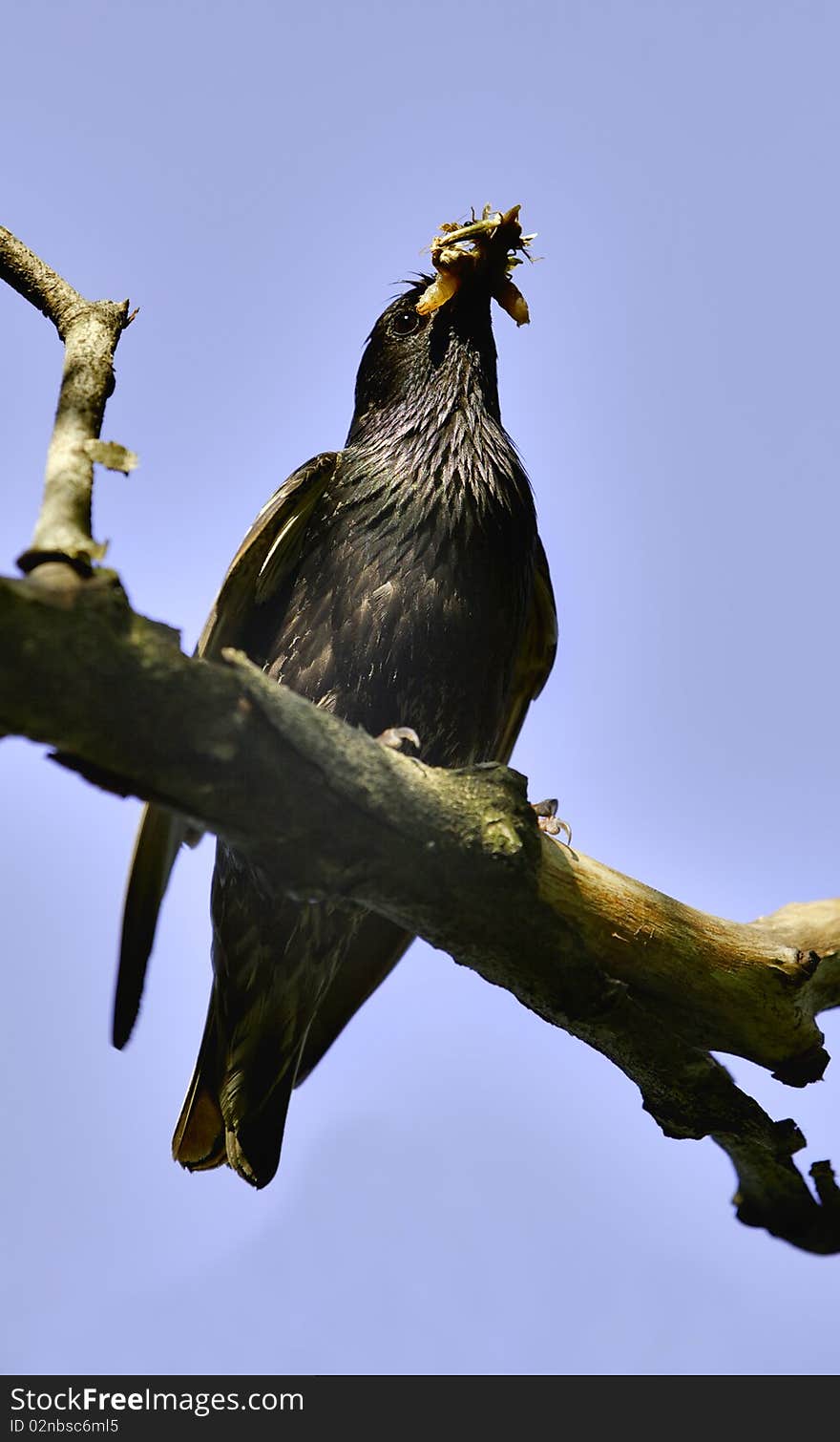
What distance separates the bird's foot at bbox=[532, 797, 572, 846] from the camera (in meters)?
3.68

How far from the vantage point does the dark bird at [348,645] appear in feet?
13.4

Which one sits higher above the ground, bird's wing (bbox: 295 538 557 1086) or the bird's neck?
the bird's neck

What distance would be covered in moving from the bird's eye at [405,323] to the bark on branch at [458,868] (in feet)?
6.51

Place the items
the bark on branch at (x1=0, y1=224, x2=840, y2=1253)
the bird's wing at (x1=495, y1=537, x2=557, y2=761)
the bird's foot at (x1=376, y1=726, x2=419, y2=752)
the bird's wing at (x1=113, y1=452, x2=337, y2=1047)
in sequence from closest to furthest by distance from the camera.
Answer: the bark on branch at (x1=0, y1=224, x2=840, y2=1253)
the bird's foot at (x1=376, y1=726, x2=419, y2=752)
the bird's wing at (x1=113, y1=452, x2=337, y2=1047)
the bird's wing at (x1=495, y1=537, x2=557, y2=761)

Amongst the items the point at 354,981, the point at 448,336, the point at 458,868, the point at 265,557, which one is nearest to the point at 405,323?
the point at 448,336

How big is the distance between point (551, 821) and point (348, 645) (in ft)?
2.92

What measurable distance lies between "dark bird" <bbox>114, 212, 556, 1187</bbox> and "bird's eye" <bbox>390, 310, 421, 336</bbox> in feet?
1.70

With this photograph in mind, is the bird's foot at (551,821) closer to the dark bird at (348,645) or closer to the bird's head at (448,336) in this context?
the dark bird at (348,645)

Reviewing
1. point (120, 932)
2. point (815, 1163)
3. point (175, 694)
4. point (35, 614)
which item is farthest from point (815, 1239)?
point (35, 614)

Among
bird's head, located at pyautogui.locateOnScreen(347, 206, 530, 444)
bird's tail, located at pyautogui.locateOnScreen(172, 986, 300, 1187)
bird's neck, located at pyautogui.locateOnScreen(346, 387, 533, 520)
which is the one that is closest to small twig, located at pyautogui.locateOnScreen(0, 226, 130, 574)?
bird's neck, located at pyautogui.locateOnScreen(346, 387, 533, 520)

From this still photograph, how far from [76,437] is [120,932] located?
1467 millimetres

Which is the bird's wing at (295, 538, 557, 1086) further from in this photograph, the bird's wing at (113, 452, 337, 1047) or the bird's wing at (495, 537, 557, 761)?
the bird's wing at (113, 452, 337, 1047)

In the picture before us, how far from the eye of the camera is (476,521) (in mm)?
4266

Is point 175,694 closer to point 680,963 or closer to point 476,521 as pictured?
point 680,963
